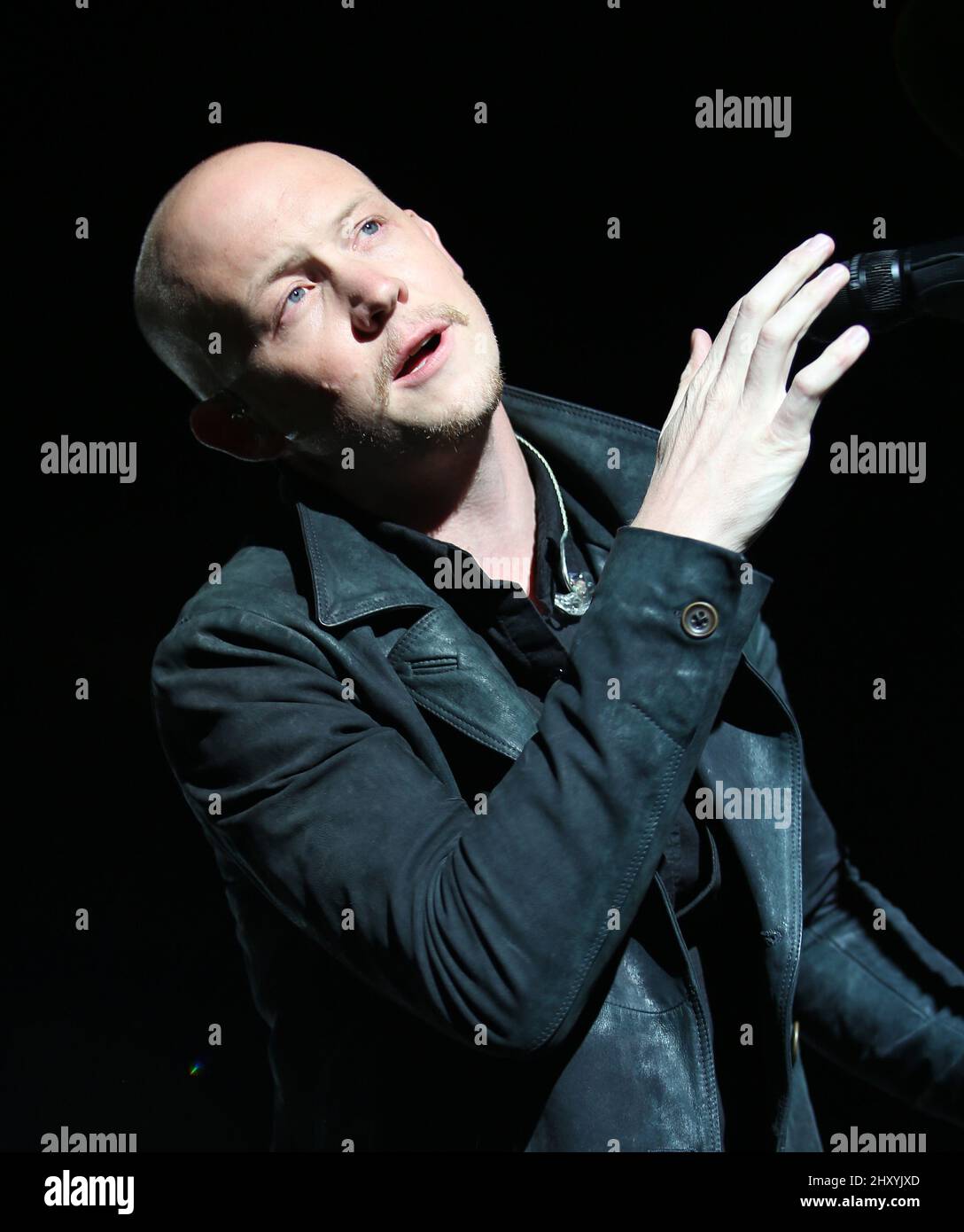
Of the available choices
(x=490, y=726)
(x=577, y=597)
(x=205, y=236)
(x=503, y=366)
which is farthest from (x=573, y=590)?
(x=503, y=366)

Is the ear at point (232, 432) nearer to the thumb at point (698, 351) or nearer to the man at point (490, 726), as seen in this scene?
the man at point (490, 726)

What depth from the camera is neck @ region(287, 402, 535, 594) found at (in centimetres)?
170

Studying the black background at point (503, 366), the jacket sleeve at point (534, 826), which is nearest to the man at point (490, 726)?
the jacket sleeve at point (534, 826)

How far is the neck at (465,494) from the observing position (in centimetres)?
170

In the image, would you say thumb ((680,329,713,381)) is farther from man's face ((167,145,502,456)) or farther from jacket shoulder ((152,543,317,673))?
jacket shoulder ((152,543,317,673))

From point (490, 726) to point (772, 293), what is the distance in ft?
1.85

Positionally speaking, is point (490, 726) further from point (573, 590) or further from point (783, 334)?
point (783, 334)

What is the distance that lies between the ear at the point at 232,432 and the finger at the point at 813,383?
722mm

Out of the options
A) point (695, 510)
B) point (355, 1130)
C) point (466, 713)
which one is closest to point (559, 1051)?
point (355, 1130)

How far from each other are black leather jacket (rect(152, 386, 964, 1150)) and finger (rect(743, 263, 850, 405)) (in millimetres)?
187

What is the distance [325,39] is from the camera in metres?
2.22

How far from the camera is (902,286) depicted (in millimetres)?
1350
